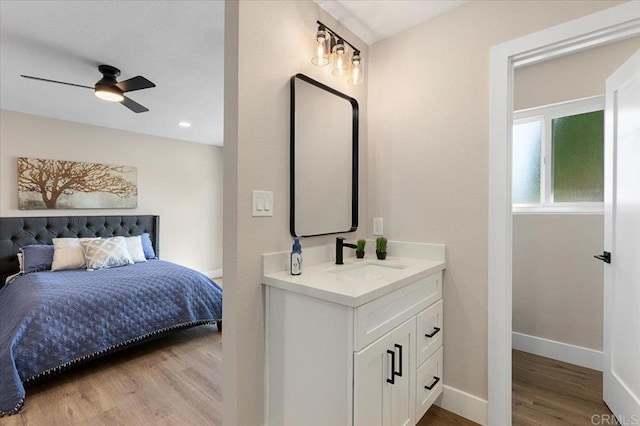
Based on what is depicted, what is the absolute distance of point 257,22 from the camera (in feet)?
4.65

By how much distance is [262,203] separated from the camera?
4.75ft

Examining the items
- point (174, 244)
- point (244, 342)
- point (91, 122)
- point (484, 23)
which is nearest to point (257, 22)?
point (484, 23)

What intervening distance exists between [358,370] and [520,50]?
1765 mm

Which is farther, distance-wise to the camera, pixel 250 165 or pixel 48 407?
pixel 48 407

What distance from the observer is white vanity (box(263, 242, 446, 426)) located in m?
1.16

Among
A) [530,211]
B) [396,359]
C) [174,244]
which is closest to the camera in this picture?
[396,359]

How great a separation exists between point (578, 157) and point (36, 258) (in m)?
5.25

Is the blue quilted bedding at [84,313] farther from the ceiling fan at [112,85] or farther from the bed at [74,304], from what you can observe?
the ceiling fan at [112,85]

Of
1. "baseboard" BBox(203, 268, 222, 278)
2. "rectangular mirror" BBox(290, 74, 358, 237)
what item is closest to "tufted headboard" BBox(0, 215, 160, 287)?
"baseboard" BBox(203, 268, 222, 278)

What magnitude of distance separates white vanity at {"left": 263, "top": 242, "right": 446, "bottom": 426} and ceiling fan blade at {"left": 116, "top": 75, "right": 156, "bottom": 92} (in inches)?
70.4

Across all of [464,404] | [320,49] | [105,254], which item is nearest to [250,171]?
[320,49]

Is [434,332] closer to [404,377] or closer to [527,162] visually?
[404,377]

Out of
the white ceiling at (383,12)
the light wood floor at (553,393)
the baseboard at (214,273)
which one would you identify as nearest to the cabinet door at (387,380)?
the light wood floor at (553,393)

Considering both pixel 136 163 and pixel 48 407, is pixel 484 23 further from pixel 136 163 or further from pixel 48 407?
pixel 136 163
